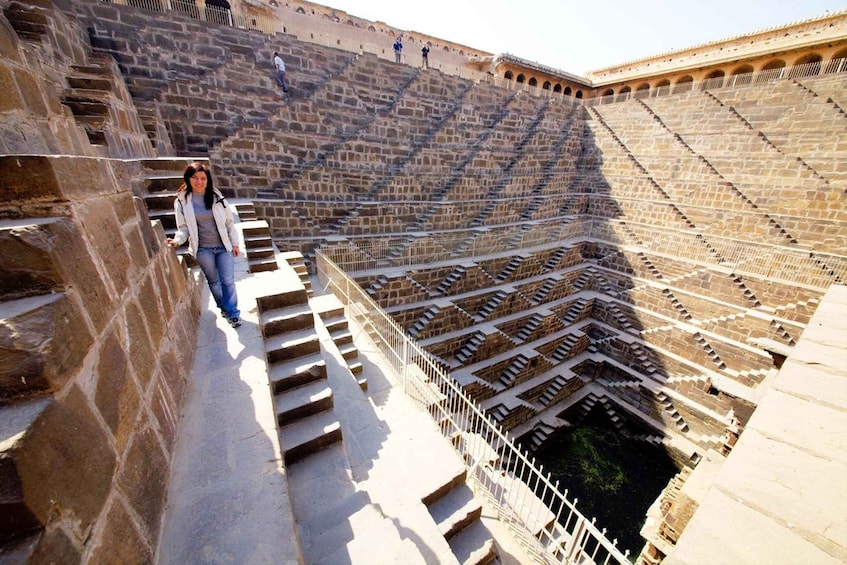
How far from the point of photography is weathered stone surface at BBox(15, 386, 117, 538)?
867 millimetres

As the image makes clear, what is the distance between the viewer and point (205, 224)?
3156 millimetres

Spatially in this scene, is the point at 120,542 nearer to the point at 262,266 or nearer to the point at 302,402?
the point at 302,402

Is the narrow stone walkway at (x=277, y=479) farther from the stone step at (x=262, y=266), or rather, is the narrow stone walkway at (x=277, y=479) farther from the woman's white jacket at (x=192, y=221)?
the woman's white jacket at (x=192, y=221)

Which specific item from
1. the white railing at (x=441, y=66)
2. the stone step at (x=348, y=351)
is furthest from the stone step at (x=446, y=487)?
the white railing at (x=441, y=66)

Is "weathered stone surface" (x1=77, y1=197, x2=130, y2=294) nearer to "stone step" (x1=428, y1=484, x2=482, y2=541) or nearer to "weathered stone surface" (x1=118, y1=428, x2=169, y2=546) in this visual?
"weathered stone surface" (x1=118, y1=428, x2=169, y2=546)

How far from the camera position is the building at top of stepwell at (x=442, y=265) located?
3.73 ft

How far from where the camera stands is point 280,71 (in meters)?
9.22

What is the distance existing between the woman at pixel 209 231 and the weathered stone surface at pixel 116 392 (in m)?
1.73

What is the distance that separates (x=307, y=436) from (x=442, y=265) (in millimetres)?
7188

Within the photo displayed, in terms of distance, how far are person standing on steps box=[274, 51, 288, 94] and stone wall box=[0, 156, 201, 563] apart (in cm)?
932

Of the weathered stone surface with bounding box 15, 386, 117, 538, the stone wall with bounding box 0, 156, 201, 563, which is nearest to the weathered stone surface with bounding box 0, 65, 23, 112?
the stone wall with bounding box 0, 156, 201, 563

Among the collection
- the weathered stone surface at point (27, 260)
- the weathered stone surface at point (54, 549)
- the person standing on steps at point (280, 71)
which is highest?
the person standing on steps at point (280, 71)

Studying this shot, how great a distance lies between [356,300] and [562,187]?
43.4 feet

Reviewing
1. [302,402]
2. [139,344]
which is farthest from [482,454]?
[139,344]
